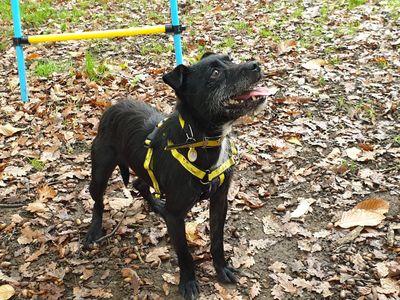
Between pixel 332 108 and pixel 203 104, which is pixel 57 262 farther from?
pixel 332 108

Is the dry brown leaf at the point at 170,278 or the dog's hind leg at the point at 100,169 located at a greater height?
the dog's hind leg at the point at 100,169

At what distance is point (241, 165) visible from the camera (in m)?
5.20

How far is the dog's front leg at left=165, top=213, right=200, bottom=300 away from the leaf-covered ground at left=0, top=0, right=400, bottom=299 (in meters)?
0.14

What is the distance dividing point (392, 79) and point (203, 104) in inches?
168

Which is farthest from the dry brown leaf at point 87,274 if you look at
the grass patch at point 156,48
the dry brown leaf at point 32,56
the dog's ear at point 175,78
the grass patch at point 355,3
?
the grass patch at point 355,3

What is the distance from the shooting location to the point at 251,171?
202 inches

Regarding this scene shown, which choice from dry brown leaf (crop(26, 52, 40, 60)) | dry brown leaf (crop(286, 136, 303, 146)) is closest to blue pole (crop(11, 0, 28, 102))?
dry brown leaf (crop(26, 52, 40, 60))

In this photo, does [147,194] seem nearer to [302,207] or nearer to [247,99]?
[302,207]

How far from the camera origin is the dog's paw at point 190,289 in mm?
3699

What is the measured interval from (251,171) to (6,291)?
2.78 m

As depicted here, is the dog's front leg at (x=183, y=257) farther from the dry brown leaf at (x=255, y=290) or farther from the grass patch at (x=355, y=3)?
the grass patch at (x=355, y=3)

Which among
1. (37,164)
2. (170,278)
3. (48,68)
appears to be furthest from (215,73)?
(48,68)

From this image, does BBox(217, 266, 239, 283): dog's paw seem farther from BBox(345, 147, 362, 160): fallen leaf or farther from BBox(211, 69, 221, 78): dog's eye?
BBox(345, 147, 362, 160): fallen leaf

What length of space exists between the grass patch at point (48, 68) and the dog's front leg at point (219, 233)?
484 cm
